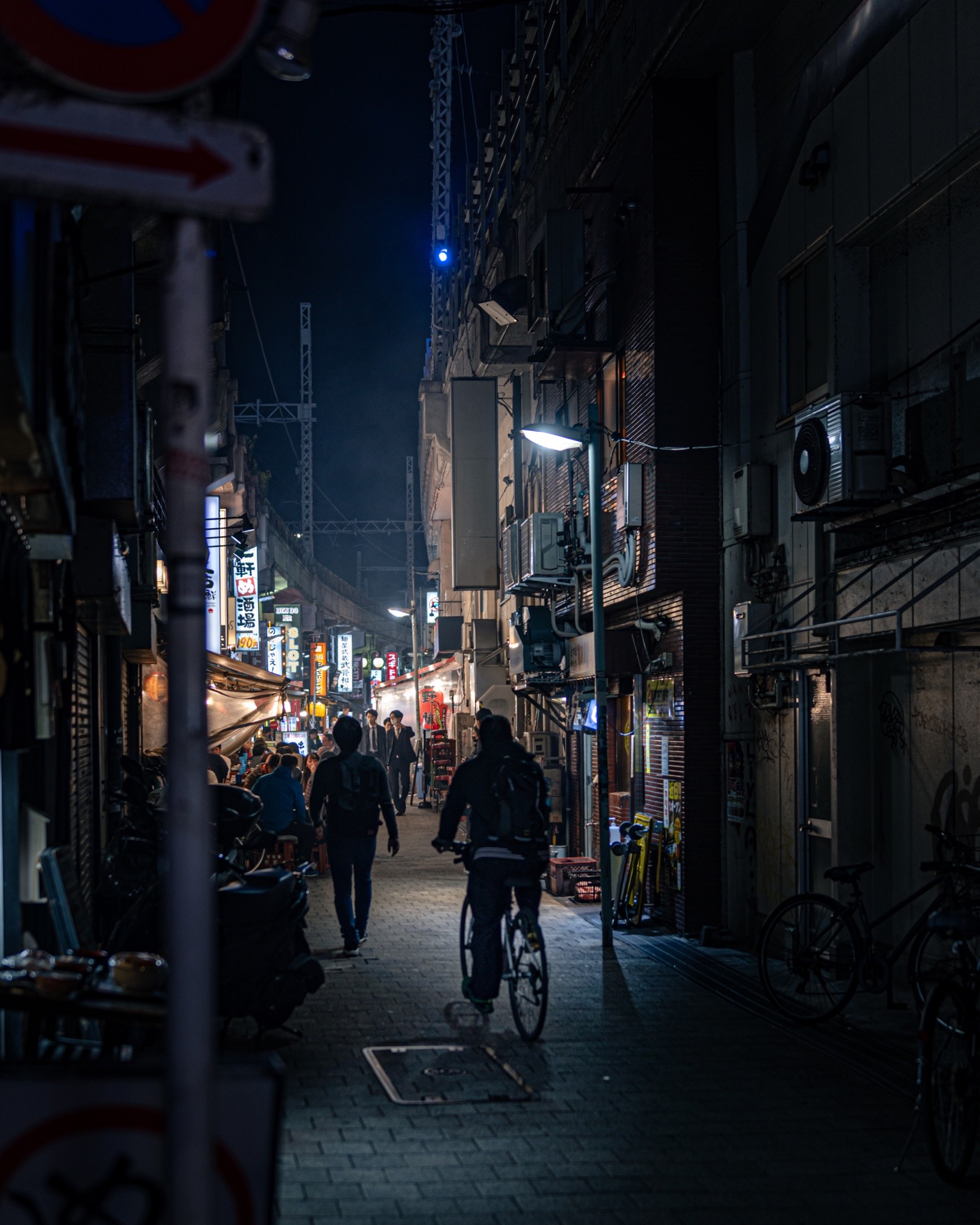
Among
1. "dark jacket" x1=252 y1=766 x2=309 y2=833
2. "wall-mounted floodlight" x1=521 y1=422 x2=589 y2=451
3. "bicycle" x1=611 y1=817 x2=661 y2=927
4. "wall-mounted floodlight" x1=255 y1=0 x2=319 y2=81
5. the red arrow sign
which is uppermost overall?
"wall-mounted floodlight" x1=521 y1=422 x2=589 y2=451

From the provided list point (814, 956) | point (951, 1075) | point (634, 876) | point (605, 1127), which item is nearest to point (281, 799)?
point (634, 876)

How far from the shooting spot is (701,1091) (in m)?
8.34

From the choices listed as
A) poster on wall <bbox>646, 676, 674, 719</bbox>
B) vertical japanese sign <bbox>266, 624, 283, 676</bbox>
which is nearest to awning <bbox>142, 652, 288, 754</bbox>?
poster on wall <bbox>646, 676, 674, 719</bbox>

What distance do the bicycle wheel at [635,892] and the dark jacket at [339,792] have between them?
343cm

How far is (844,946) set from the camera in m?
10.2

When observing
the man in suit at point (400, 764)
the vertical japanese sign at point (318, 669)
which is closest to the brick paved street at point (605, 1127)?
the man in suit at point (400, 764)

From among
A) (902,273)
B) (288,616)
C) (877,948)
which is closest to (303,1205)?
(877,948)

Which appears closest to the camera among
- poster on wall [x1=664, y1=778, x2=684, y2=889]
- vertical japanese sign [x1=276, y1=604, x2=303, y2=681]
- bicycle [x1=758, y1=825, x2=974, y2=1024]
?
bicycle [x1=758, y1=825, x2=974, y2=1024]

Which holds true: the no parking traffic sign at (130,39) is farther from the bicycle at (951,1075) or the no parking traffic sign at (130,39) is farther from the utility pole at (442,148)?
the utility pole at (442,148)

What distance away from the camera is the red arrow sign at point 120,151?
113 inches

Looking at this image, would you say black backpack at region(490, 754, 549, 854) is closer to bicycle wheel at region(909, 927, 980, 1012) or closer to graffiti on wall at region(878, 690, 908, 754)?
bicycle wheel at region(909, 927, 980, 1012)

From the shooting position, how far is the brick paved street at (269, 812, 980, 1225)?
A: 6.26 meters

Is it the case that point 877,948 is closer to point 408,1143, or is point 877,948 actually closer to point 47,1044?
point 408,1143

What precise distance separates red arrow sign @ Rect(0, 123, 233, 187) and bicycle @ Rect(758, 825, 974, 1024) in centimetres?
766
